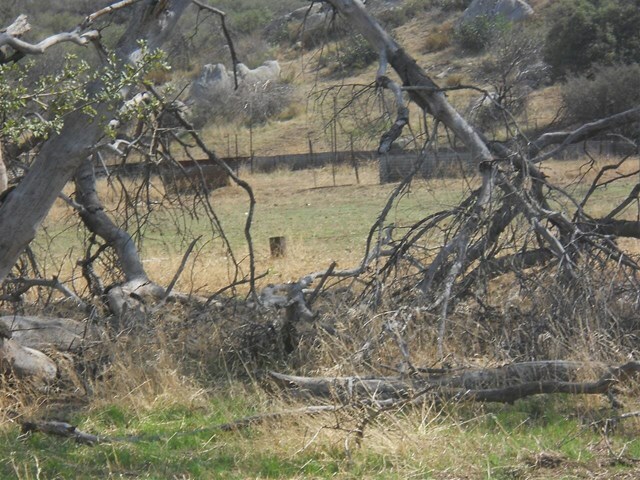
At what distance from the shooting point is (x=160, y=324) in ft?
26.3

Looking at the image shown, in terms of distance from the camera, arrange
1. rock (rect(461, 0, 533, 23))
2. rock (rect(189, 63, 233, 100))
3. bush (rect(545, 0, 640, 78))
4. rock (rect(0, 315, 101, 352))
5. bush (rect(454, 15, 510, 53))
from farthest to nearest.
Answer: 1. rock (rect(461, 0, 533, 23))
2. rock (rect(189, 63, 233, 100))
3. bush (rect(454, 15, 510, 53))
4. bush (rect(545, 0, 640, 78))
5. rock (rect(0, 315, 101, 352))

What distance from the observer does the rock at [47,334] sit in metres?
7.59

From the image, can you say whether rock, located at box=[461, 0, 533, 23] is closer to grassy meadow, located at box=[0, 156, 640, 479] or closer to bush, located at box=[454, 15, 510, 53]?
bush, located at box=[454, 15, 510, 53]

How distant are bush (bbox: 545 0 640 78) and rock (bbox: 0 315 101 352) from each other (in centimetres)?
3418

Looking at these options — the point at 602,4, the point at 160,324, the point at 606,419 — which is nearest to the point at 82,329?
the point at 160,324

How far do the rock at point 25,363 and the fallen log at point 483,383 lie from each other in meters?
1.81

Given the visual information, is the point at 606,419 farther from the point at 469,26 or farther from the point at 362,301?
the point at 469,26

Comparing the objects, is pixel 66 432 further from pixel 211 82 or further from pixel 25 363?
pixel 211 82

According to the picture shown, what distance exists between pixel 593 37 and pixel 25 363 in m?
36.9

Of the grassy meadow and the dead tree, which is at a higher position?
the dead tree

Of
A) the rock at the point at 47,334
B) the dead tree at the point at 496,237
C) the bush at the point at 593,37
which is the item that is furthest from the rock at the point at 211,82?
the rock at the point at 47,334

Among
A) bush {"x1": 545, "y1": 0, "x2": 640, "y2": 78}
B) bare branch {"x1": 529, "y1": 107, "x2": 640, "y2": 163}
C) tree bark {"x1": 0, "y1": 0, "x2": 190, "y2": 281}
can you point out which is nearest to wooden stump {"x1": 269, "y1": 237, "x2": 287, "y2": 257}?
bare branch {"x1": 529, "y1": 107, "x2": 640, "y2": 163}

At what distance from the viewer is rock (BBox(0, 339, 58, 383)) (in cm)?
700

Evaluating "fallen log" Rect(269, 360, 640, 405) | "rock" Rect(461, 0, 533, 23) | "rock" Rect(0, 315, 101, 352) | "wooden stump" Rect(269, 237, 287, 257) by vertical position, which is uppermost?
"rock" Rect(461, 0, 533, 23)
